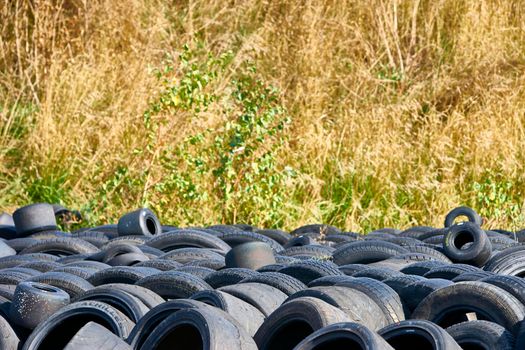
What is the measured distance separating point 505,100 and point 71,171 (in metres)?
5.55

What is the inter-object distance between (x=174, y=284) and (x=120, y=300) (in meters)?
0.44

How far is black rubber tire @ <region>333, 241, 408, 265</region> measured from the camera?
20.4 feet

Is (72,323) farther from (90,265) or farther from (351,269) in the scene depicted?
(351,269)

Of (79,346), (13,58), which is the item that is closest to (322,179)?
(13,58)

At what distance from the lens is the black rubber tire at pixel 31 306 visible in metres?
4.53

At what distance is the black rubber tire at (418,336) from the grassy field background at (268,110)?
671 cm

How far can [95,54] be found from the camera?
1321 centimetres

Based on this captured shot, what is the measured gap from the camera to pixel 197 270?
17.8 feet

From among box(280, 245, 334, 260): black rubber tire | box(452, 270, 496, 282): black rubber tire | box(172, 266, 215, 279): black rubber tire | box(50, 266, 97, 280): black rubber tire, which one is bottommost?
box(280, 245, 334, 260): black rubber tire

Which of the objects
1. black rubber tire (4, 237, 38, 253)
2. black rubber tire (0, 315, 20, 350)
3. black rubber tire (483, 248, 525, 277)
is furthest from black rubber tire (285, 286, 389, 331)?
black rubber tire (4, 237, 38, 253)

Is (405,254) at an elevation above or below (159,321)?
below

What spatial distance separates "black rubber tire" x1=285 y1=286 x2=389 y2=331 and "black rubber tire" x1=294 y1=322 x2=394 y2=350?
1.87 feet

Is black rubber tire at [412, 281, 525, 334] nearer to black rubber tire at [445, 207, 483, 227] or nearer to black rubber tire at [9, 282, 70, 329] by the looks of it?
black rubber tire at [9, 282, 70, 329]

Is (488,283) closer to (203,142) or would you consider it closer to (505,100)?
(203,142)
